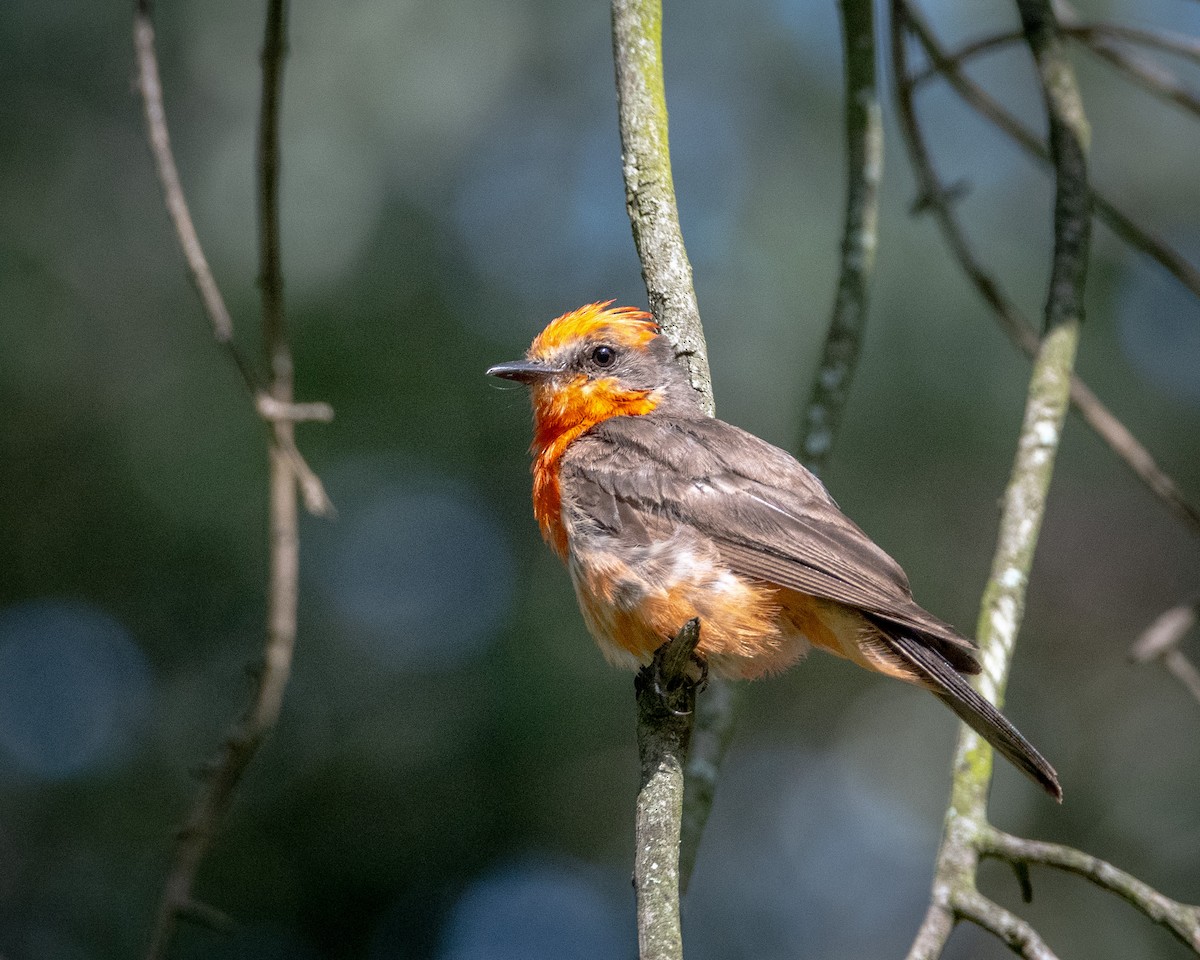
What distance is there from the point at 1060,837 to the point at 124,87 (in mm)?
6949

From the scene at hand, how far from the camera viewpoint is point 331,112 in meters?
6.71

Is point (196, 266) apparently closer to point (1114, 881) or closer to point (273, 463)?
point (273, 463)

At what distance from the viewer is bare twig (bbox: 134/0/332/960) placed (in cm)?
369

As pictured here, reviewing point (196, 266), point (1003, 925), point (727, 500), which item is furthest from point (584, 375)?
point (1003, 925)

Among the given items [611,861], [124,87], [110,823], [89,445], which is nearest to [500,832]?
[611,861]

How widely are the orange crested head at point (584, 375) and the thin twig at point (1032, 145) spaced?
65.7 inches

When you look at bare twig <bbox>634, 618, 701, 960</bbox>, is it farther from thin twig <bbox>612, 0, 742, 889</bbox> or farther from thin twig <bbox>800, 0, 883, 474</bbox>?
thin twig <bbox>800, 0, 883, 474</bbox>

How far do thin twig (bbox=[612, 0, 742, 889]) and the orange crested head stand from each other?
92 centimetres

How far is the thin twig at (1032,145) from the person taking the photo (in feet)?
15.6

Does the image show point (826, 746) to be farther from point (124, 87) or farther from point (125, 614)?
point (124, 87)

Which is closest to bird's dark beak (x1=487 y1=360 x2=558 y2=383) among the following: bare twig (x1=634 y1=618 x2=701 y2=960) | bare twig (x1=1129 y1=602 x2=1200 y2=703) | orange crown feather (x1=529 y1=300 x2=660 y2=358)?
orange crown feather (x1=529 y1=300 x2=660 y2=358)

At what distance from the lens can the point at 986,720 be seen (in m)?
3.50

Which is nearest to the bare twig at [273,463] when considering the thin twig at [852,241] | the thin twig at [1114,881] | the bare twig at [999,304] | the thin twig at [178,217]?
the thin twig at [178,217]

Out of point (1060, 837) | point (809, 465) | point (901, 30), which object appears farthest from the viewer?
point (1060, 837)
